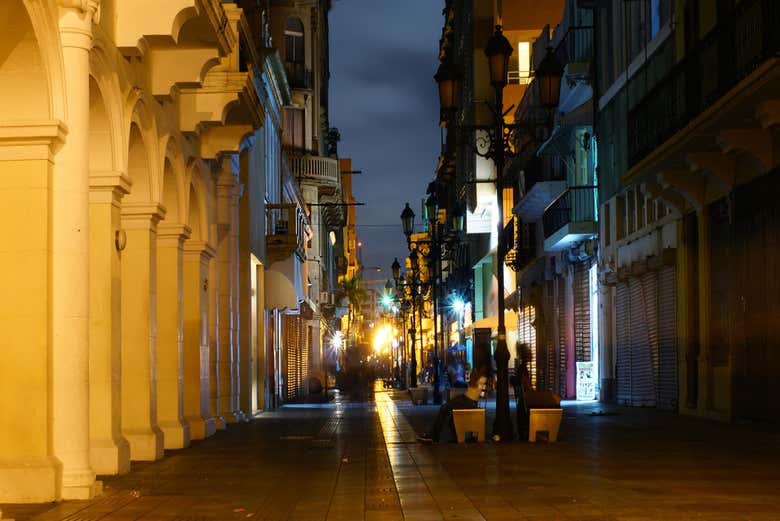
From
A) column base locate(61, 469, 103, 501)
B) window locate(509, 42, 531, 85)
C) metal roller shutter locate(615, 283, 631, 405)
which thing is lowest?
column base locate(61, 469, 103, 501)

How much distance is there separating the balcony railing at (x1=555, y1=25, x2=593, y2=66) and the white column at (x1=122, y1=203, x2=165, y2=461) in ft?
71.1

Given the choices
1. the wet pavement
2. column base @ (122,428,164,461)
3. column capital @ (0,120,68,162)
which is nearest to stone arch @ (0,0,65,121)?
column capital @ (0,120,68,162)

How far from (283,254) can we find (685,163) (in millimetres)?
15424

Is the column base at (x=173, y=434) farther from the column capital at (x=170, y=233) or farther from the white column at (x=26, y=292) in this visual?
the white column at (x=26, y=292)

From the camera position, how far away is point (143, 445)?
55.3 feet

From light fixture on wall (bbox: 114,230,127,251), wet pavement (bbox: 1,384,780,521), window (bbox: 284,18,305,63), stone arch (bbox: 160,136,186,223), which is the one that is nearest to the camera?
wet pavement (bbox: 1,384,780,521)

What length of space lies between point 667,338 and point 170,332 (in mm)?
13263

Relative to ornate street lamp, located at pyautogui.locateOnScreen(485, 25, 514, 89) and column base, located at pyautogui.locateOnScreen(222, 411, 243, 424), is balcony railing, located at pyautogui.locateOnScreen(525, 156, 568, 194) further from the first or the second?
ornate street lamp, located at pyautogui.locateOnScreen(485, 25, 514, 89)

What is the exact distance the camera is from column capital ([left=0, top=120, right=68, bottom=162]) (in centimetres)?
1194

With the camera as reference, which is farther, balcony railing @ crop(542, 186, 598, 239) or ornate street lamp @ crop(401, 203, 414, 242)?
ornate street lamp @ crop(401, 203, 414, 242)

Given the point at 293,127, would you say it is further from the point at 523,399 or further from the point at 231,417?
the point at 523,399

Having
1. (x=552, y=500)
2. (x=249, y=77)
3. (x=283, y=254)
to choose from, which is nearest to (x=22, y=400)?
(x=552, y=500)

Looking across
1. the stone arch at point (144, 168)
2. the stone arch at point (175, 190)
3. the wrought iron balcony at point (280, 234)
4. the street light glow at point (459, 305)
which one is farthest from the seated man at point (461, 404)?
the street light glow at point (459, 305)

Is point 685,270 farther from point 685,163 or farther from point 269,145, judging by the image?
point 269,145
